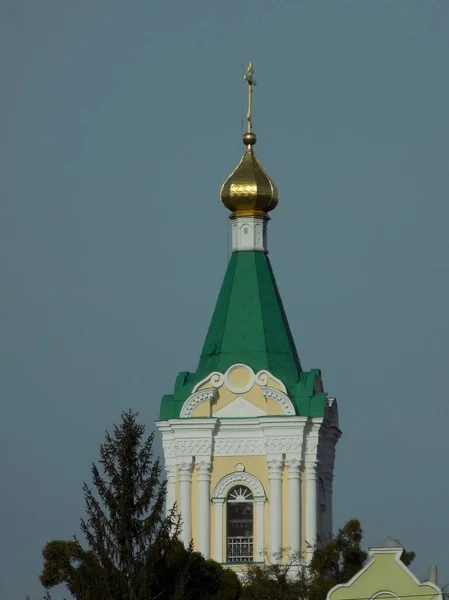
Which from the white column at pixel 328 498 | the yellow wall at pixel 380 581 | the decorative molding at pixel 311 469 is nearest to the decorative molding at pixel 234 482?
the decorative molding at pixel 311 469

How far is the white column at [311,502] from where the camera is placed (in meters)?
52.2

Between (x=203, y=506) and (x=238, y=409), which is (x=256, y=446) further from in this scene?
(x=203, y=506)

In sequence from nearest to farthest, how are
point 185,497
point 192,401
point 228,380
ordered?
1. point 185,497
2. point 228,380
3. point 192,401

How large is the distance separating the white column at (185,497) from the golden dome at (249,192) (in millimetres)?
4806

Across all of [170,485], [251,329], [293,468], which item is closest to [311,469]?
[293,468]

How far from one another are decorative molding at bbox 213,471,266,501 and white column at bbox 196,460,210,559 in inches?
7.6

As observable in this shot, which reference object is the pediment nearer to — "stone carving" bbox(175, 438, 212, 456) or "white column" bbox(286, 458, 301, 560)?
"stone carving" bbox(175, 438, 212, 456)

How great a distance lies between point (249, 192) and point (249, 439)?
4.54 m

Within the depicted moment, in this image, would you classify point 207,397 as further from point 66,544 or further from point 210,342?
point 66,544

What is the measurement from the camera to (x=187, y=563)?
45.9 metres

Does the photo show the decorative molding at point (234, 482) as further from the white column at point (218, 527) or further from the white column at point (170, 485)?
the white column at point (170, 485)

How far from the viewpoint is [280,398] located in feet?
173

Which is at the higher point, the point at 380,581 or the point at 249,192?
the point at 249,192

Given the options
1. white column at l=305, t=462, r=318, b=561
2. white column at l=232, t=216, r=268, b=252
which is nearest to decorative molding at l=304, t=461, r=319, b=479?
white column at l=305, t=462, r=318, b=561
